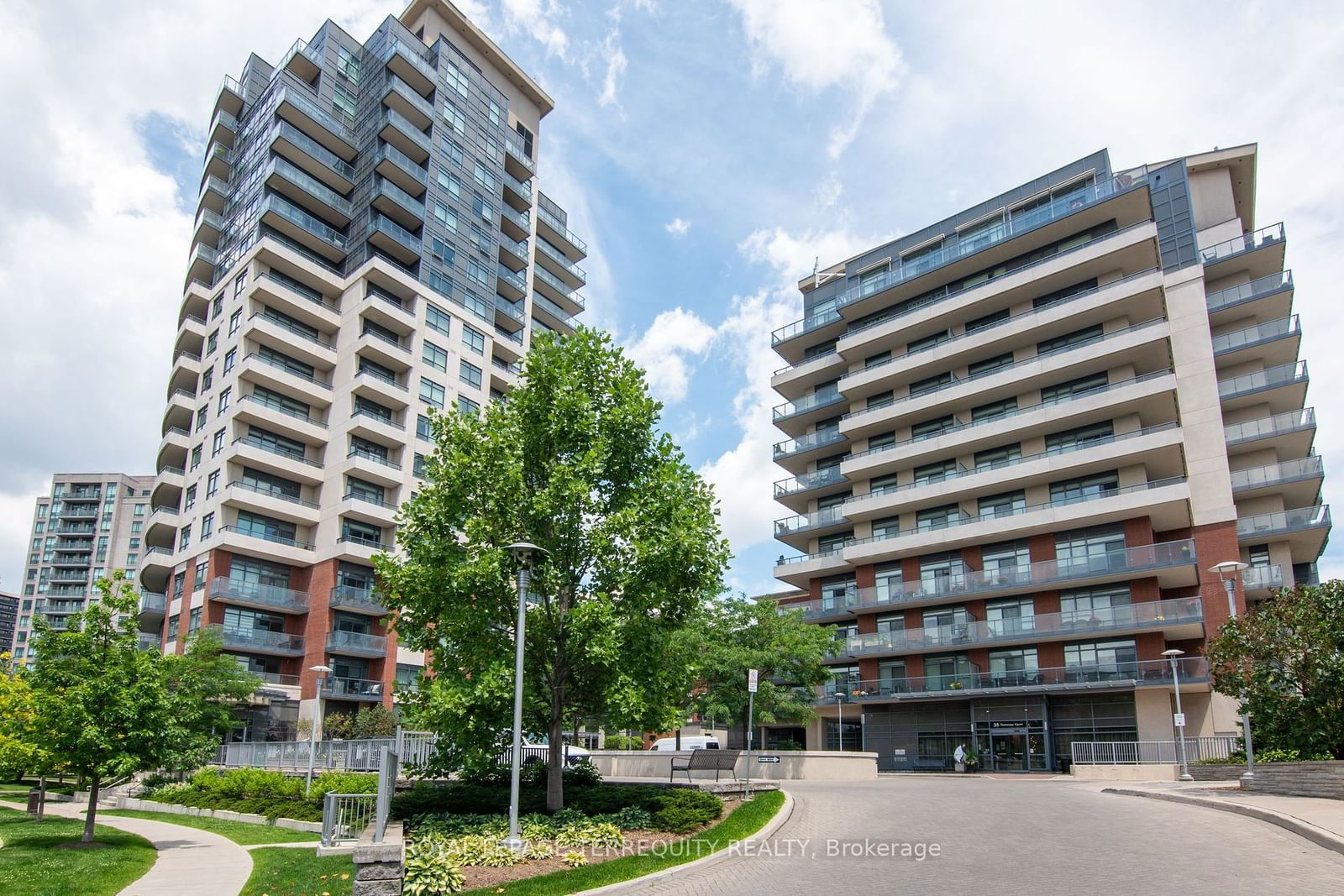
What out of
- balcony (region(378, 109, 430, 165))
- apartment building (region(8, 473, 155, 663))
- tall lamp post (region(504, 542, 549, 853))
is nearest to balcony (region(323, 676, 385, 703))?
balcony (region(378, 109, 430, 165))

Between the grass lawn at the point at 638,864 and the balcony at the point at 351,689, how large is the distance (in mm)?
41600

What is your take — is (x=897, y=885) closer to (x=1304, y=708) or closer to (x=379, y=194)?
(x=1304, y=708)

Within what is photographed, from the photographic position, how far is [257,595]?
5356cm

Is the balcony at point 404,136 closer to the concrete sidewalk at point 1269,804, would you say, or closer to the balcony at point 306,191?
the balcony at point 306,191

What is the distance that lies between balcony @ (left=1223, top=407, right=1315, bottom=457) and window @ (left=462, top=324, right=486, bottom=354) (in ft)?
158

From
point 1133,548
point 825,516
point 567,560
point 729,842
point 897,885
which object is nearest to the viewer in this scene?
point 897,885

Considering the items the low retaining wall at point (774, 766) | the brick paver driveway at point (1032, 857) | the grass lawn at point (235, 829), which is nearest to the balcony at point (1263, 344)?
the low retaining wall at point (774, 766)

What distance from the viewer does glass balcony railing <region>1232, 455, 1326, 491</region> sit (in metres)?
45.3

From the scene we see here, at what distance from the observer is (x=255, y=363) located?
55719 millimetres

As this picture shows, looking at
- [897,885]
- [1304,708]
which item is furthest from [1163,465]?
[897,885]

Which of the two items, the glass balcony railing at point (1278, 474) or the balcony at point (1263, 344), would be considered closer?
the glass balcony railing at point (1278, 474)

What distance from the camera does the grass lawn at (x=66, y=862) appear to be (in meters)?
13.8

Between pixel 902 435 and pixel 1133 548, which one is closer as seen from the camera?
pixel 1133 548

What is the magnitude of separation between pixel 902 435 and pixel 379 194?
38.2 meters
